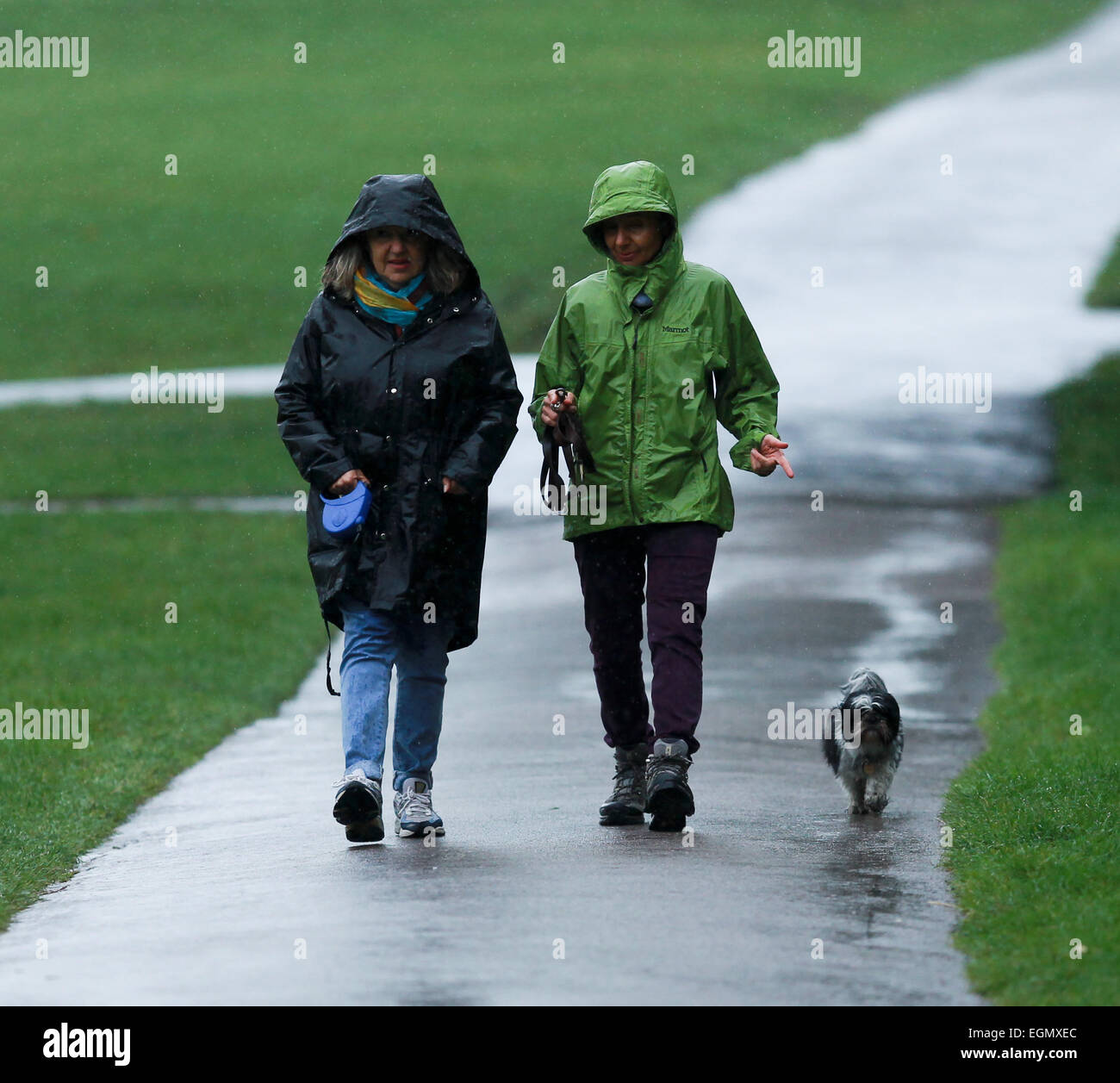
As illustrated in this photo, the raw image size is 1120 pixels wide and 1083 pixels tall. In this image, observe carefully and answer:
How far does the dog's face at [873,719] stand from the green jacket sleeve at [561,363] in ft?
5.09

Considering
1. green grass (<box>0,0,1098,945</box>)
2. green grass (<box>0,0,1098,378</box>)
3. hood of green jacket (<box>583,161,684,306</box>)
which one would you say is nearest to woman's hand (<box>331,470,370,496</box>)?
hood of green jacket (<box>583,161,684,306</box>)

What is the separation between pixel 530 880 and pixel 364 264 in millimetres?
2170

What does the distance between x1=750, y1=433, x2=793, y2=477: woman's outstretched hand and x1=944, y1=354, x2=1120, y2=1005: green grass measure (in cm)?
138

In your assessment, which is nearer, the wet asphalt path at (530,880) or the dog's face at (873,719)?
the wet asphalt path at (530,880)

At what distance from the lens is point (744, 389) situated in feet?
25.0

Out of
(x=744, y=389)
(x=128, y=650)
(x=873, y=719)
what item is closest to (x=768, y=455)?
(x=744, y=389)

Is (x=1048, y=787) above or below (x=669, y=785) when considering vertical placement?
below

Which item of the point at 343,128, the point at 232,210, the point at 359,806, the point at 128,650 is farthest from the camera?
the point at 343,128

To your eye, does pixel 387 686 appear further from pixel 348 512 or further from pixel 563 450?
pixel 563 450

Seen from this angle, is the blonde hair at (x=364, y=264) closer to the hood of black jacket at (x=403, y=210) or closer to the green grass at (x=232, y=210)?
the hood of black jacket at (x=403, y=210)

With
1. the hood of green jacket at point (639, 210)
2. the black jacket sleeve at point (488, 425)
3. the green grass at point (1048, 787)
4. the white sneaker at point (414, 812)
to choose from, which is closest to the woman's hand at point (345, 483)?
the black jacket sleeve at point (488, 425)

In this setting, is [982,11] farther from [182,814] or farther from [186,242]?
[182,814]

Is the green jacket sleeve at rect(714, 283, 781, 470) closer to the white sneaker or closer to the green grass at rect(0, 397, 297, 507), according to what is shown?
Answer: the white sneaker

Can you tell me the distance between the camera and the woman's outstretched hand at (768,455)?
7.42 metres
